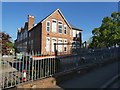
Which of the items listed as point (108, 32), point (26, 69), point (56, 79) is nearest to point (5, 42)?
point (26, 69)

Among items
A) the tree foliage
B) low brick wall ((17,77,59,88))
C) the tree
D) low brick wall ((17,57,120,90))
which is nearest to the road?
low brick wall ((17,57,120,90))

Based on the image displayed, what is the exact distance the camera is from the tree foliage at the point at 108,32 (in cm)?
3688

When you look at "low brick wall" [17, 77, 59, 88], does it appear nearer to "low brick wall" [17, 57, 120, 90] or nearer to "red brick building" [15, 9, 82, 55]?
"low brick wall" [17, 57, 120, 90]

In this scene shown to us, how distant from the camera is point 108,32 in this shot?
126 ft

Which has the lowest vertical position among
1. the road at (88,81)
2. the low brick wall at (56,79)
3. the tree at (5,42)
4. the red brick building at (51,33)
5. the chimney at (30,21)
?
the road at (88,81)

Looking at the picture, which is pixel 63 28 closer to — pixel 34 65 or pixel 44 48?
pixel 44 48

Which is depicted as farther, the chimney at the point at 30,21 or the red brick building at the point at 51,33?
the chimney at the point at 30,21

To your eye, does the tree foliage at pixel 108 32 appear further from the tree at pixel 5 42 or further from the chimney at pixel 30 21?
the tree at pixel 5 42

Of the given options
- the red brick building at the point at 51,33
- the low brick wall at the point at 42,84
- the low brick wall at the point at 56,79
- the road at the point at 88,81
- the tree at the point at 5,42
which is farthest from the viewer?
the red brick building at the point at 51,33

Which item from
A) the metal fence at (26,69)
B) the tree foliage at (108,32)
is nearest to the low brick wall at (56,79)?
the metal fence at (26,69)

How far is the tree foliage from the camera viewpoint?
3688 centimetres

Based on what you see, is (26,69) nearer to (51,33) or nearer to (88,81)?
(88,81)

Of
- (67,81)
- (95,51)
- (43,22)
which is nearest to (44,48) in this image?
(43,22)

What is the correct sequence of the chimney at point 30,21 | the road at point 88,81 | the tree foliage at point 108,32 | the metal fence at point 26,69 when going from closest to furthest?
the metal fence at point 26,69
the road at point 88,81
the tree foliage at point 108,32
the chimney at point 30,21
